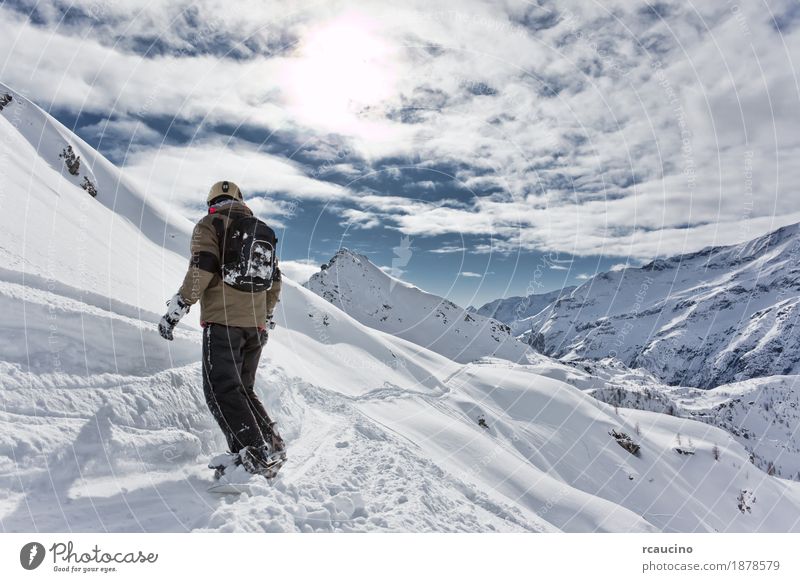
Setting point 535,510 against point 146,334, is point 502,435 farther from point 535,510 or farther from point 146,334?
point 146,334

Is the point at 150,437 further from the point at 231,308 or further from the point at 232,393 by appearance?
the point at 231,308

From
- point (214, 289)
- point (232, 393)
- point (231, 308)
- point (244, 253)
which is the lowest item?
point (232, 393)

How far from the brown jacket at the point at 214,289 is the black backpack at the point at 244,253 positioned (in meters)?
0.07

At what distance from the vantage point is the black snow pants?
15.8 ft

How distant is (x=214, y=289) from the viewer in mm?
5004

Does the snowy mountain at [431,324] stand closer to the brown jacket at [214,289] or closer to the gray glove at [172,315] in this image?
the brown jacket at [214,289]

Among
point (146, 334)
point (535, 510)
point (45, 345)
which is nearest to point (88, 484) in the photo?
point (45, 345)

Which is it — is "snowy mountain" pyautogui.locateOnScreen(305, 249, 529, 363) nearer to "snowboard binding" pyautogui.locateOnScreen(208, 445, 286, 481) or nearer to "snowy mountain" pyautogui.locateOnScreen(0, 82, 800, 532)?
"snowy mountain" pyautogui.locateOnScreen(0, 82, 800, 532)

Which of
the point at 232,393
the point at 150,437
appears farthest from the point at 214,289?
the point at 150,437

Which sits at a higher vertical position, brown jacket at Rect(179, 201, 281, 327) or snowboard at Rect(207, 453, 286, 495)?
brown jacket at Rect(179, 201, 281, 327)

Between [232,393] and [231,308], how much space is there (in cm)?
97

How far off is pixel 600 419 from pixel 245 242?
34.3 meters

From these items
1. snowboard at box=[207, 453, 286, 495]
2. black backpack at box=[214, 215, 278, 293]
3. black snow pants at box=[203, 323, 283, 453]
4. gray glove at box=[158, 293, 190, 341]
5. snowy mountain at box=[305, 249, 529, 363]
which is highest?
black backpack at box=[214, 215, 278, 293]

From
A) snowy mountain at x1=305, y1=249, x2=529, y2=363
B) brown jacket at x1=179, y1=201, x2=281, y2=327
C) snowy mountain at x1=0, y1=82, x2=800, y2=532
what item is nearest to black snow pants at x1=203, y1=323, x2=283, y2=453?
brown jacket at x1=179, y1=201, x2=281, y2=327
